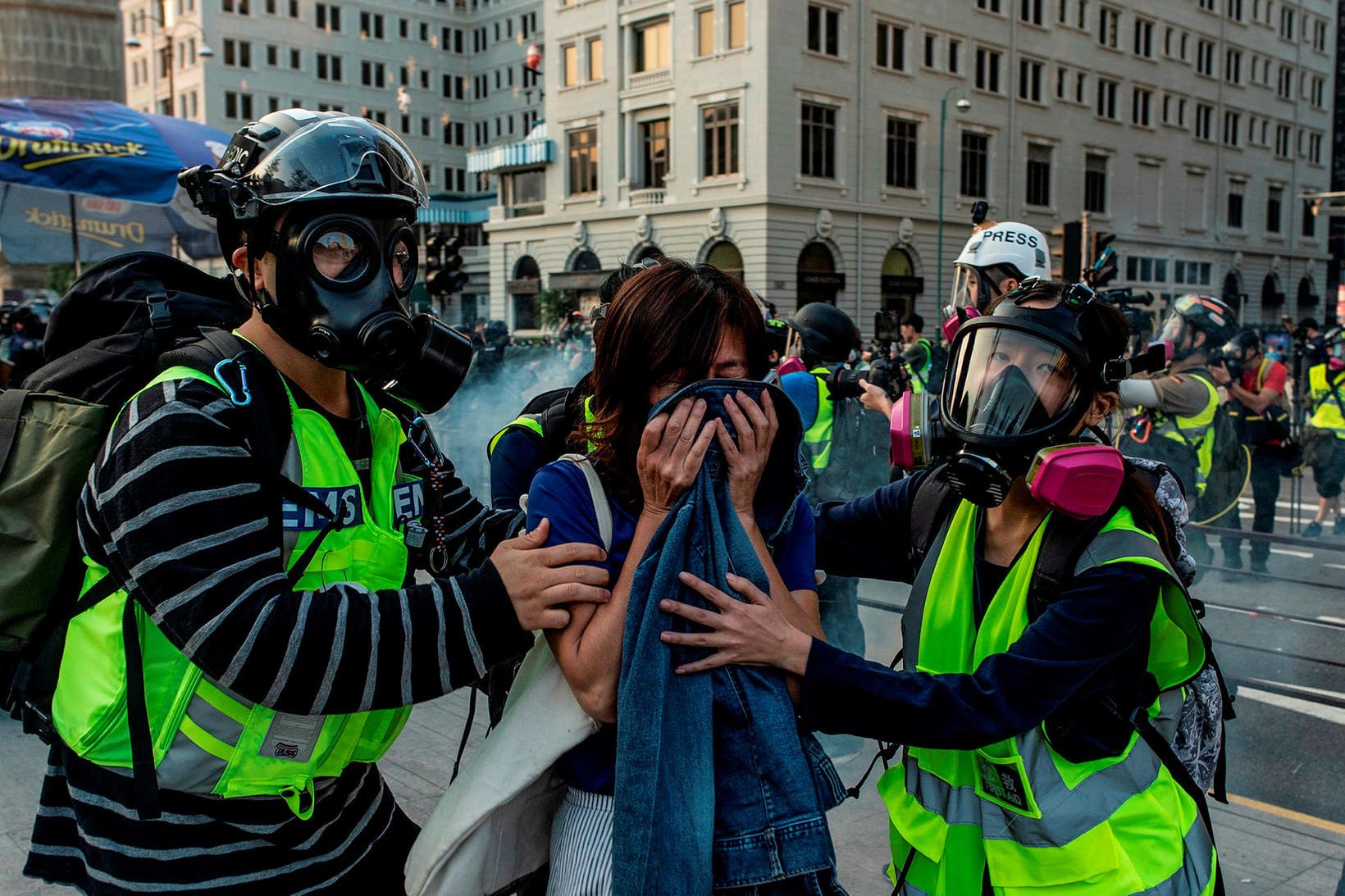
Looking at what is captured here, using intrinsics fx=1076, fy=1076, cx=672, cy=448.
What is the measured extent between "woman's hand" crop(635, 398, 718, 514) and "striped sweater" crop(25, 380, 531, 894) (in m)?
0.29

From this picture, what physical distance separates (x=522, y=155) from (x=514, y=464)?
4315cm

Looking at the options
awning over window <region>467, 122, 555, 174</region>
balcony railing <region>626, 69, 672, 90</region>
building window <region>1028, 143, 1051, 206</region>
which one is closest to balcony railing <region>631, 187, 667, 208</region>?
balcony railing <region>626, 69, 672, 90</region>

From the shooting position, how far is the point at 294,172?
176 cm

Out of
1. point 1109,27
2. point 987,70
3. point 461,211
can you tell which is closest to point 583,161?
point 987,70

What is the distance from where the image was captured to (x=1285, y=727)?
5.61 m

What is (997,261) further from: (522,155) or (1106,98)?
(1106,98)

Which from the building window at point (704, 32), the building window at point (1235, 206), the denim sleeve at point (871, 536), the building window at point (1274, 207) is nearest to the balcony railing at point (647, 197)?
the building window at point (704, 32)

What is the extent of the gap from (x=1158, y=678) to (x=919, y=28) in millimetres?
42062

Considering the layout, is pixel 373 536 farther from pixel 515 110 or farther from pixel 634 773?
pixel 515 110

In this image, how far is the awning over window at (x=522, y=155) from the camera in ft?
143

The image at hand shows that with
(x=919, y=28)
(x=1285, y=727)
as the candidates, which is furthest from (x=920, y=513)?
(x=919, y=28)

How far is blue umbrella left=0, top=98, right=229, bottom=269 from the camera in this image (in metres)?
6.62

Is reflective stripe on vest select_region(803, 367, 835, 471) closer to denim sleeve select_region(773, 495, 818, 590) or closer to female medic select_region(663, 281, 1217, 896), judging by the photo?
female medic select_region(663, 281, 1217, 896)

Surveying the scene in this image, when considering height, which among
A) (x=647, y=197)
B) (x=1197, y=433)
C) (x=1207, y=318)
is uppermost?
(x=647, y=197)
